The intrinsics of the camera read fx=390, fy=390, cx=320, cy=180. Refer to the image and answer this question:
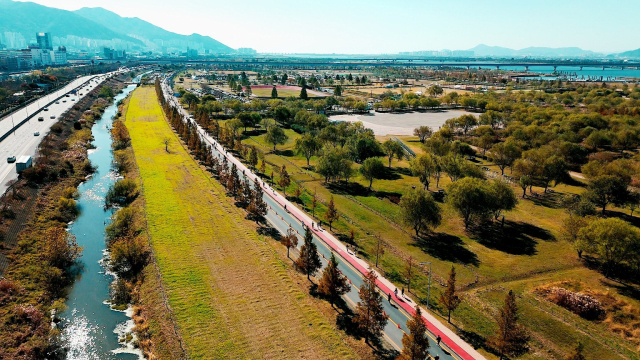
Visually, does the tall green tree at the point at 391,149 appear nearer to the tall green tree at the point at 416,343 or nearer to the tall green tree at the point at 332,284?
the tall green tree at the point at 332,284

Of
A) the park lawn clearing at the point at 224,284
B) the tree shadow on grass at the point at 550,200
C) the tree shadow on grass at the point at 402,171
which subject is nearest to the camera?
the park lawn clearing at the point at 224,284

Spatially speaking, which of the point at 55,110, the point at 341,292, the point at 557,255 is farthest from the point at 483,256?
the point at 55,110

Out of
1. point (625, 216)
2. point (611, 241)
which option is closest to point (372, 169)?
point (611, 241)

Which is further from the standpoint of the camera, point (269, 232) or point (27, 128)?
point (27, 128)

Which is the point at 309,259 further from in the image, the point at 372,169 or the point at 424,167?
the point at 424,167

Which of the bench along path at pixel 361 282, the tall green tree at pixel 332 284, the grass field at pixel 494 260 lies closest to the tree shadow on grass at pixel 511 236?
the grass field at pixel 494 260

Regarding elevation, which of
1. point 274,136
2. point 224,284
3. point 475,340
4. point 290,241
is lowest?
point 475,340

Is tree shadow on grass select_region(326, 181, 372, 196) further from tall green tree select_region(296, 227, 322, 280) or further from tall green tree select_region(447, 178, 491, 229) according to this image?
tall green tree select_region(296, 227, 322, 280)
